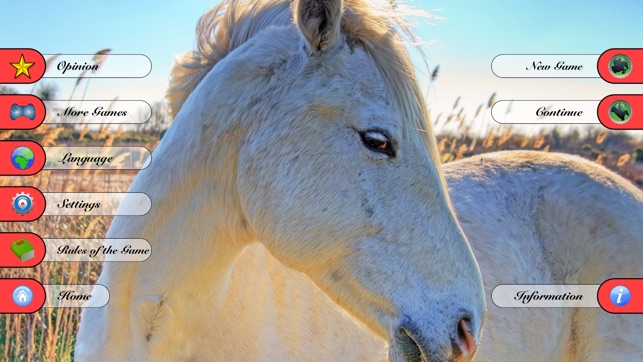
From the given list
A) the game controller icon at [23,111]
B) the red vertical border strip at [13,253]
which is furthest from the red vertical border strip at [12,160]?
the red vertical border strip at [13,253]

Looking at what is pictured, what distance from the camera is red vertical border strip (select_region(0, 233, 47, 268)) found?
2.84 metres

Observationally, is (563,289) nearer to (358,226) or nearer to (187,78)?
(358,226)

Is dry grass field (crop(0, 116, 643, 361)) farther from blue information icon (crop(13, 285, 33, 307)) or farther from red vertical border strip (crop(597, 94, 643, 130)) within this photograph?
red vertical border strip (crop(597, 94, 643, 130))

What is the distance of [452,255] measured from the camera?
192 cm

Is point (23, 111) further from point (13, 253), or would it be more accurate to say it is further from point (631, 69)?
point (631, 69)

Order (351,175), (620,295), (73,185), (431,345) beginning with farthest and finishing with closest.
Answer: (73,185) → (620,295) → (351,175) → (431,345)

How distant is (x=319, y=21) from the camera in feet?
6.58

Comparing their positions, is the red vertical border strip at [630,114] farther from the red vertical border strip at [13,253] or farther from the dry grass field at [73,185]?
the red vertical border strip at [13,253]

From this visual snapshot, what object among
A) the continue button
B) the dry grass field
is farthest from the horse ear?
the dry grass field

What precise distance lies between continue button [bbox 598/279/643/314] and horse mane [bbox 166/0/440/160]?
1592mm

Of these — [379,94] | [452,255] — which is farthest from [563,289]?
[379,94]

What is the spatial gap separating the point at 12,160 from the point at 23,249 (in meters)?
0.43

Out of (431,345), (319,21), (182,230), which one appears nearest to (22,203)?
(182,230)

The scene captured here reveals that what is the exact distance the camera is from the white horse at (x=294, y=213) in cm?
192
